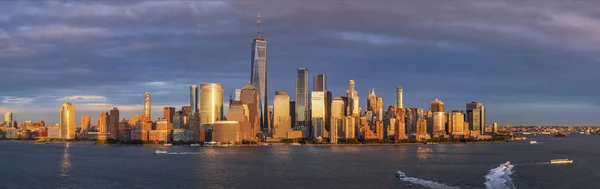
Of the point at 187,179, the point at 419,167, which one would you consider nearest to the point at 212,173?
the point at 187,179

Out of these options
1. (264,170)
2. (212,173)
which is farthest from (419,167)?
(212,173)

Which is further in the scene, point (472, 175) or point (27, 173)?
point (27, 173)

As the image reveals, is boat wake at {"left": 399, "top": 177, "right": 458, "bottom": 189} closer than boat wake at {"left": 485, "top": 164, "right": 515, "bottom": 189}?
Yes

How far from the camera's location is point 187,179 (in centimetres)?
8462

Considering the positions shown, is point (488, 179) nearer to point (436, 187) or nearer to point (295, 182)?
point (436, 187)

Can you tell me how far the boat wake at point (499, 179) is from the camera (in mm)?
72875

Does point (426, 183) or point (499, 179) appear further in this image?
point (499, 179)

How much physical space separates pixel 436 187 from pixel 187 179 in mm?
33330

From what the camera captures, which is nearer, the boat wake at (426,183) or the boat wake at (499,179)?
the boat wake at (426,183)

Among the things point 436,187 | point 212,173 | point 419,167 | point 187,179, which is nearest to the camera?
point 436,187

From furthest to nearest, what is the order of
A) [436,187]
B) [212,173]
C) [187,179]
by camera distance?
[212,173] < [187,179] < [436,187]

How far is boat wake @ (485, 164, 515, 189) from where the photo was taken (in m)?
72.9

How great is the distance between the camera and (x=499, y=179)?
79750 mm

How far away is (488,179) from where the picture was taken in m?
79.8
